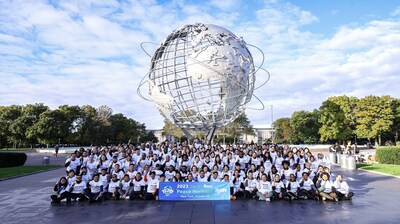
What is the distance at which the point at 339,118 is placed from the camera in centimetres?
5031

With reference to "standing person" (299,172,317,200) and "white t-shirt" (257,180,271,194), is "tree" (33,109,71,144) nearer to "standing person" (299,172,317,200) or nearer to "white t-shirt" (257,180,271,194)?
"white t-shirt" (257,180,271,194)

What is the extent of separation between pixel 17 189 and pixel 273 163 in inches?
423

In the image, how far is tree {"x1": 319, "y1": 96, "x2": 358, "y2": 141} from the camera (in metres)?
50.0

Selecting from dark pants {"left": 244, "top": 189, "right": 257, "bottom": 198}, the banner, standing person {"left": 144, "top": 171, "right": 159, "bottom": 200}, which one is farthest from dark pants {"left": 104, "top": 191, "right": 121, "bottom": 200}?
dark pants {"left": 244, "top": 189, "right": 257, "bottom": 198}

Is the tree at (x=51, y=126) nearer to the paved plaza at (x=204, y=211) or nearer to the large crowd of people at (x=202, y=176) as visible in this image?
the large crowd of people at (x=202, y=176)

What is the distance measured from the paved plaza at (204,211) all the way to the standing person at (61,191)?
0.95ft

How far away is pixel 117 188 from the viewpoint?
10.4 m

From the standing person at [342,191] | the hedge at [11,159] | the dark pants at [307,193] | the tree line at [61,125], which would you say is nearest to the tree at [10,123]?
the tree line at [61,125]

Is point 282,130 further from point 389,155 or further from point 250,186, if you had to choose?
point 250,186

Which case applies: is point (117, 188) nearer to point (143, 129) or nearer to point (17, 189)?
point (17, 189)

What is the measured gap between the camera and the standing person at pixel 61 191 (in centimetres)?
982

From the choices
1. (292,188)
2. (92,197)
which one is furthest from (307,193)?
(92,197)

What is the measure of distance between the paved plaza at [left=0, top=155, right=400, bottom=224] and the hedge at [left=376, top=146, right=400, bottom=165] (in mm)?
12484

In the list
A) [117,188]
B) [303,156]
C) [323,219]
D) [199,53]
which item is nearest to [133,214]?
[117,188]
